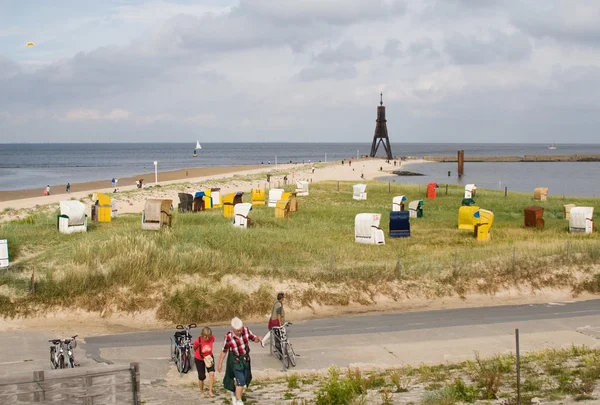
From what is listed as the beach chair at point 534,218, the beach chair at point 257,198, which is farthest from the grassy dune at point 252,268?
the beach chair at point 257,198

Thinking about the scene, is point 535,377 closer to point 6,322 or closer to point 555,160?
point 6,322

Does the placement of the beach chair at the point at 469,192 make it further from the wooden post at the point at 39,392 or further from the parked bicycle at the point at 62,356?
the wooden post at the point at 39,392

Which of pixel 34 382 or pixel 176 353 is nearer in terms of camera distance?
pixel 34 382

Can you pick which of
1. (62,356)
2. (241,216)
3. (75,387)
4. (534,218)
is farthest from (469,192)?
(75,387)

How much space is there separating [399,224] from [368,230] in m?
2.47

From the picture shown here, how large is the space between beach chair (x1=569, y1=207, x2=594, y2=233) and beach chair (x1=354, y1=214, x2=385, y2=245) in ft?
35.4

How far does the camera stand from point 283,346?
47.7 feet

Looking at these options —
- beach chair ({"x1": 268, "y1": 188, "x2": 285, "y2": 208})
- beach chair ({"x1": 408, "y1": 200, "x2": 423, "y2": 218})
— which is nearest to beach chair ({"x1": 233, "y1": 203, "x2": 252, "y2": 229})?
beach chair ({"x1": 268, "y1": 188, "x2": 285, "y2": 208})

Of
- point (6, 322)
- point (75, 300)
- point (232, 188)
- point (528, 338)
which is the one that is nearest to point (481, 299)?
point (528, 338)

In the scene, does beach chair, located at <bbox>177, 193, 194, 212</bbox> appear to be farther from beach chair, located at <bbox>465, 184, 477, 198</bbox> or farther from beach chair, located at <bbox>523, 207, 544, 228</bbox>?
beach chair, located at <bbox>465, 184, 477, 198</bbox>

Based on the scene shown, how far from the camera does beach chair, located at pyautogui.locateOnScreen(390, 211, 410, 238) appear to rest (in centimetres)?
3045

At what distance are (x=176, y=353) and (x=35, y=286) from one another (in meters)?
7.74

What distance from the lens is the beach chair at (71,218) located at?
2944cm

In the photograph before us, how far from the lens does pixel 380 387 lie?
12.5 meters
